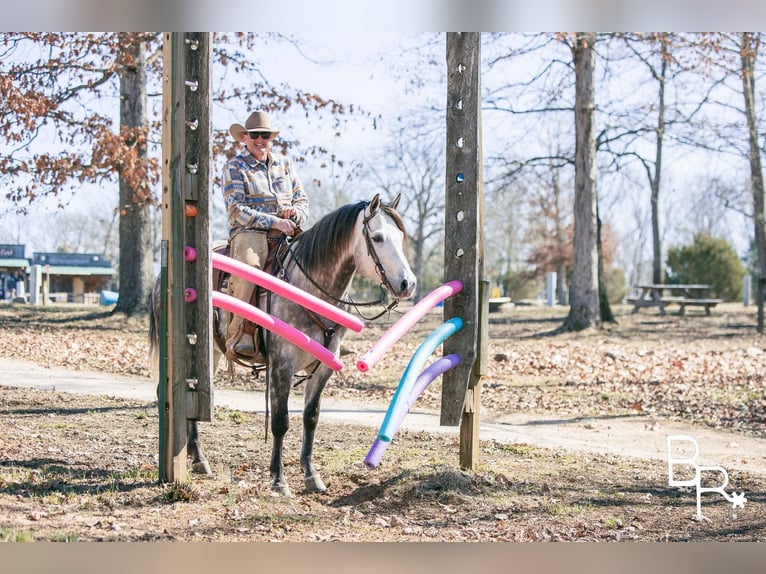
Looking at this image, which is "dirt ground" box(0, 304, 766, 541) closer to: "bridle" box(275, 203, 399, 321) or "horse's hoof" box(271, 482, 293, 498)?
"horse's hoof" box(271, 482, 293, 498)

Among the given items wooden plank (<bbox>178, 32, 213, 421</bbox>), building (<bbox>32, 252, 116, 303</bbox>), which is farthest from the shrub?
wooden plank (<bbox>178, 32, 213, 421</bbox>)

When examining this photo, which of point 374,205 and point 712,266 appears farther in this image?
point 712,266

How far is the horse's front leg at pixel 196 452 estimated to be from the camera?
19.0 feet

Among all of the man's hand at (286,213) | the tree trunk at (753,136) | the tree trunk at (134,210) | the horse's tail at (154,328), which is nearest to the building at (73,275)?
the tree trunk at (134,210)

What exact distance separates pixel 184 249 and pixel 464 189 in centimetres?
186

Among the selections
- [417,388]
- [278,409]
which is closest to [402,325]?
[417,388]

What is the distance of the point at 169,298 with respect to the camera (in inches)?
197

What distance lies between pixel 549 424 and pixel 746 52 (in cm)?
938

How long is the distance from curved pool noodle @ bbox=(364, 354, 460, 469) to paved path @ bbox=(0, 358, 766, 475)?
85.2 inches

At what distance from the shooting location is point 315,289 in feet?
17.7

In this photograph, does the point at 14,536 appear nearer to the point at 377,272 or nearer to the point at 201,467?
the point at 201,467

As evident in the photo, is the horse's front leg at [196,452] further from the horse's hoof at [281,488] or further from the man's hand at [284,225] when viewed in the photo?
the man's hand at [284,225]

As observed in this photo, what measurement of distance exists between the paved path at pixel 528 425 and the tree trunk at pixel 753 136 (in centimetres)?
861

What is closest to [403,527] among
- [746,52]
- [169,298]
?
[169,298]
